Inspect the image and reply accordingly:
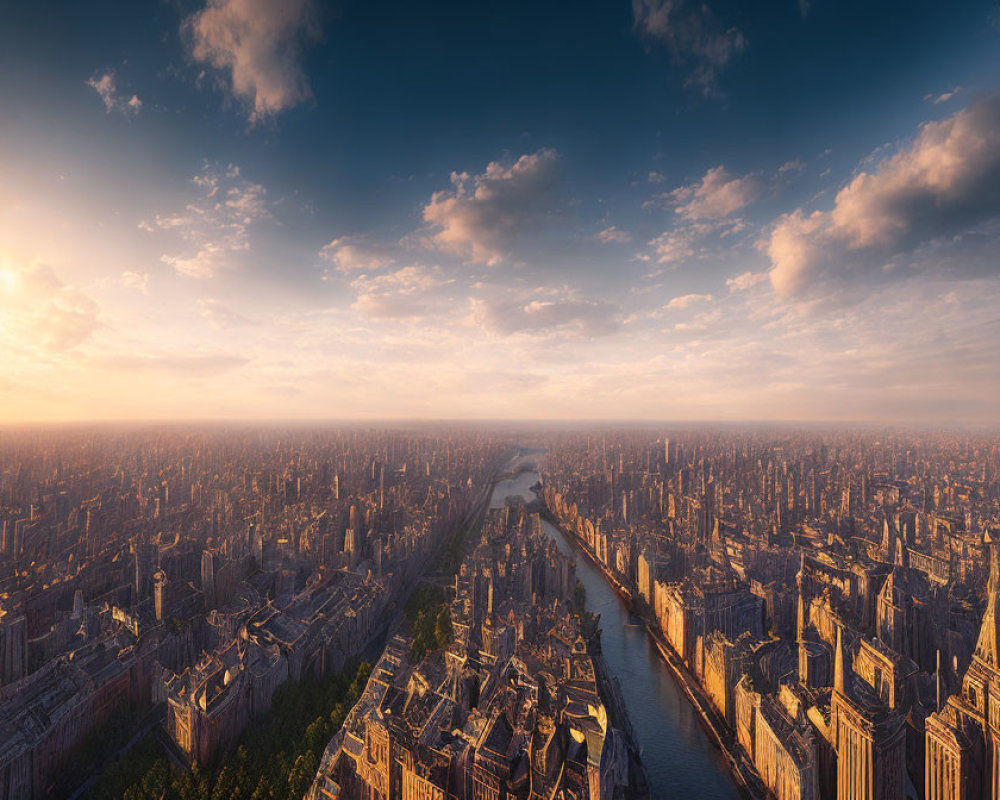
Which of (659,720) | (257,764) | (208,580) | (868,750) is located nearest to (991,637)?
(868,750)

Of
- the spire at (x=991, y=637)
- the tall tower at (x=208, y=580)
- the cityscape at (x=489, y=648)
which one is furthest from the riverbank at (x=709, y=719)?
the tall tower at (x=208, y=580)

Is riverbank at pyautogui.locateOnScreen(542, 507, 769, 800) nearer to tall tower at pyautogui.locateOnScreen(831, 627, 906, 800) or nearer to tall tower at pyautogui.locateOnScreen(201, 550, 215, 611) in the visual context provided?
tall tower at pyautogui.locateOnScreen(831, 627, 906, 800)

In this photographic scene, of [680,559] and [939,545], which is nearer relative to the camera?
[680,559]

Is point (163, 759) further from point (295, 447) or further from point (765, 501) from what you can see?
point (295, 447)

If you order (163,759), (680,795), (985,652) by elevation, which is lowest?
(680,795)

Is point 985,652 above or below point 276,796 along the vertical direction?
above

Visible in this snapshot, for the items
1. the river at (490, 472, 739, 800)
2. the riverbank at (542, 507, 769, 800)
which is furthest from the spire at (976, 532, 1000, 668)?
the river at (490, 472, 739, 800)

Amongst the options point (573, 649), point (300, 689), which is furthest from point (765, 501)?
point (300, 689)
